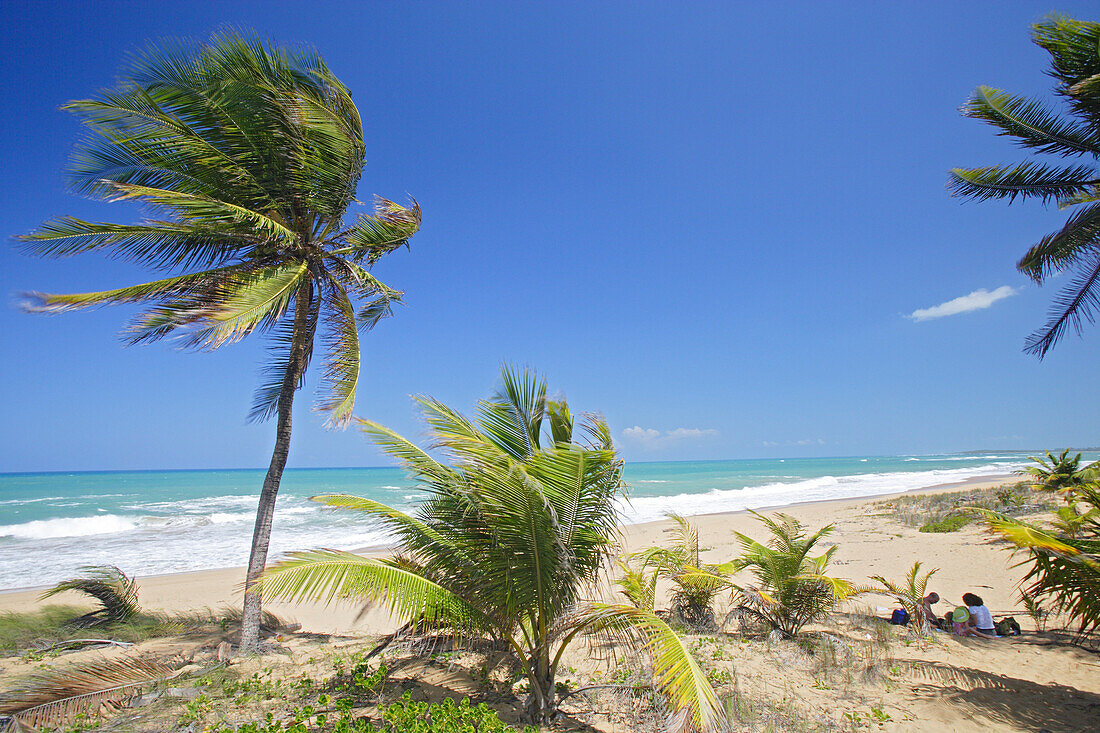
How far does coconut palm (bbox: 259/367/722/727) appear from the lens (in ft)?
12.2

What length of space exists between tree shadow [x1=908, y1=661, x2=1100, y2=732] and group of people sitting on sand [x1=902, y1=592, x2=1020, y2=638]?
4.42 ft

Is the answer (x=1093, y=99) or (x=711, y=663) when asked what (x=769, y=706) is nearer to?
(x=711, y=663)

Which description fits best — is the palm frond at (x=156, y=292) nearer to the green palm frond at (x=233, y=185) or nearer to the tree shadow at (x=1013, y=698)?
the green palm frond at (x=233, y=185)

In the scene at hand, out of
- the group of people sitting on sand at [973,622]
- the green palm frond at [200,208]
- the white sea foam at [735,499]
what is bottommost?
the white sea foam at [735,499]

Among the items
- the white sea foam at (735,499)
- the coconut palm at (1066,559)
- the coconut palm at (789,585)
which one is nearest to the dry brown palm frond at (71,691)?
the coconut palm at (789,585)

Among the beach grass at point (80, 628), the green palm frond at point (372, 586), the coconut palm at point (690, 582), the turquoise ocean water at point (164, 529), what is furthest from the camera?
the turquoise ocean water at point (164, 529)

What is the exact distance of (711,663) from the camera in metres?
5.62

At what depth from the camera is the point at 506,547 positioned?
3.96m

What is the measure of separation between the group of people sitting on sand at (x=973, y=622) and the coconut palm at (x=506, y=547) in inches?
204

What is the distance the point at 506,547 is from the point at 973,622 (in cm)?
649

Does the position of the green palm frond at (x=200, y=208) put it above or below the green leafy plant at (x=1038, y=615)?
above

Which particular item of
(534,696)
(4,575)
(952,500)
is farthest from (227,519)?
(952,500)

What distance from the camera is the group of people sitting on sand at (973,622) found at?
20.3 ft

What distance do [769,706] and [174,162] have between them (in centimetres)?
869
